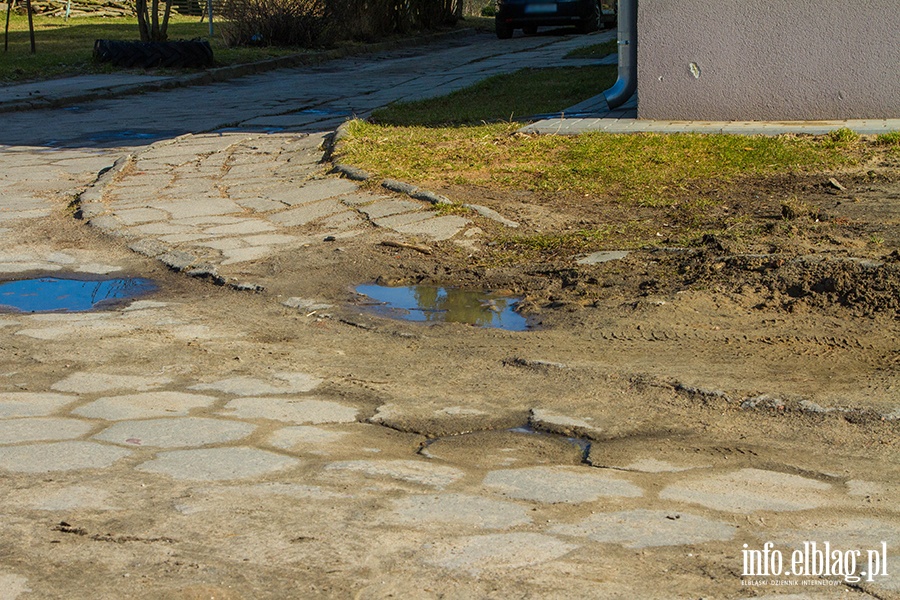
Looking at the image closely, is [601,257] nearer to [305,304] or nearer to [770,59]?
[305,304]

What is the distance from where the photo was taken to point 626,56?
886cm

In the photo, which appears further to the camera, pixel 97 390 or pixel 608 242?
pixel 608 242

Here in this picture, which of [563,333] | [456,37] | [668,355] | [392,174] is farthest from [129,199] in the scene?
[456,37]

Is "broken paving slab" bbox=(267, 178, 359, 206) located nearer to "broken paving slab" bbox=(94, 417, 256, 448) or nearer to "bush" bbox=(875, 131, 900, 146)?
"broken paving slab" bbox=(94, 417, 256, 448)

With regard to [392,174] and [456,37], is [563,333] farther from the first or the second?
[456,37]

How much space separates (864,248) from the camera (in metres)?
4.69

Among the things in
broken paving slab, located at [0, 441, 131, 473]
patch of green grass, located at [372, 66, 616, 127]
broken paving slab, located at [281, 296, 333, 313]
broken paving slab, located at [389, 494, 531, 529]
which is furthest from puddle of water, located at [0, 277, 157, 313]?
patch of green grass, located at [372, 66, 616, 127]

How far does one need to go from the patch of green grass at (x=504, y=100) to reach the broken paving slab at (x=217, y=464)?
6126mm

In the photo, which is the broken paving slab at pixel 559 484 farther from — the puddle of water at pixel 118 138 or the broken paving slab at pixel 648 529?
the puddle of water at pixel 118 138

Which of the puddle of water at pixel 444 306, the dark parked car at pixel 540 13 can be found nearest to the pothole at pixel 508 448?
the puddle of water at pixel 444 306

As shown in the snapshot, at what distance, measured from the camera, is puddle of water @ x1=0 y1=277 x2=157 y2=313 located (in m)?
4.62

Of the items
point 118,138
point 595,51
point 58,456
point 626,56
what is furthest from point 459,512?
point 595,51

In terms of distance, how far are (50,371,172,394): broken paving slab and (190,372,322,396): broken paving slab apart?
0.16m

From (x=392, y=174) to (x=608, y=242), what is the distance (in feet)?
6.61
